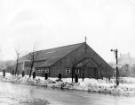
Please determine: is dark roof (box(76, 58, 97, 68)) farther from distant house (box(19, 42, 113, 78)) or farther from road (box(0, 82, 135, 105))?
road (box(0, 82, 135, 105))

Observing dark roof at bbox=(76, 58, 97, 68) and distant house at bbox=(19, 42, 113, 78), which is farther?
distant house at bbox=(19, 42, 113, 78)

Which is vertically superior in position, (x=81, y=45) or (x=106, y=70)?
(x=81, y=45)

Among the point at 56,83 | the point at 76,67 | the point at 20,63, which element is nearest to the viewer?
the point at 56,83

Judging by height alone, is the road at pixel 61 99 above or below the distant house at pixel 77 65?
below

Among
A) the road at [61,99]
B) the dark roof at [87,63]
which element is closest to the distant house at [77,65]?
the dark roof at [87,63]

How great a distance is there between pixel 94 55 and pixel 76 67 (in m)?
8.47

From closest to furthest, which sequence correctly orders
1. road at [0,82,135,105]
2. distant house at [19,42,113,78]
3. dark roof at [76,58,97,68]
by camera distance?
road at [0,82,135,105] → dark roof at [76,58,97,68] → distant house at [19,42,113,78]

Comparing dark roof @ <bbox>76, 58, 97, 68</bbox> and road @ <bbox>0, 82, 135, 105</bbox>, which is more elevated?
dark roof @ <bbox>76, 58, 97, 68</bbox>

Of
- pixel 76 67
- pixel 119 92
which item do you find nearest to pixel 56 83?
pixel 119 92

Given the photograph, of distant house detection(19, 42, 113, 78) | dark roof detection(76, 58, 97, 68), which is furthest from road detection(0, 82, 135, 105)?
distant house detection(19, 42, 113, 78)

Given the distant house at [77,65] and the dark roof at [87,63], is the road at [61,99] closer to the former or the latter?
the dark roof at [87,63]

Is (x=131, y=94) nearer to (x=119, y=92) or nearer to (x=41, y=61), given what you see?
(x=119, y=92)

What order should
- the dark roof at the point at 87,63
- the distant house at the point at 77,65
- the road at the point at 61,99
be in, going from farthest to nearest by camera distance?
the distant house at the point at 77,65 → the dark roof at the point at 87,63 → the road at the point at 61,99

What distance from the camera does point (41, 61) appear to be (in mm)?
64688
